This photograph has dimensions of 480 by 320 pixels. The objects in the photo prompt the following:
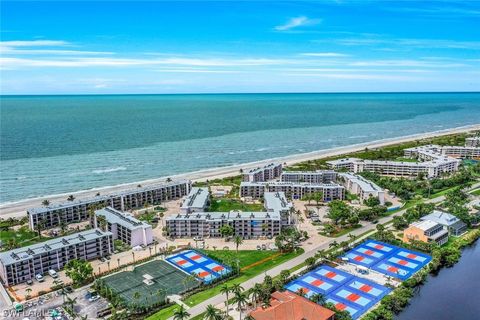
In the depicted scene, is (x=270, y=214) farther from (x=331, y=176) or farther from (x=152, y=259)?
(x=331, y=176)

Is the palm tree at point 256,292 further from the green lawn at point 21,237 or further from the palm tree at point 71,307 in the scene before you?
the green lawn at point 21,237

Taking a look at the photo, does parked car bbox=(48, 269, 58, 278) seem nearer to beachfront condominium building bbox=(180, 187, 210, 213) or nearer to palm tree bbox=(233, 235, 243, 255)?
beachfront condominium building bbox=(180, 187, 210, 213)

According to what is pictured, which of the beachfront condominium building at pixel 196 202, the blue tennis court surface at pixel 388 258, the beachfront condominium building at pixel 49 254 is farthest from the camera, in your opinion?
the beachfront condominium building at pixel 196 202

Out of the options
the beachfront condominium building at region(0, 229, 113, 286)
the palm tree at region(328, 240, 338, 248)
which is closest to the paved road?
the palm tree at region(328, 240, 338, 248)

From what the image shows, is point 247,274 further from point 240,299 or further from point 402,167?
point 402,167

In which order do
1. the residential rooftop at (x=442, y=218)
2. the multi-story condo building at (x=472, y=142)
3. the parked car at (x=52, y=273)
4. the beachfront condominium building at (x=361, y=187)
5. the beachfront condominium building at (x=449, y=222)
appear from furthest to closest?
the multi-story condo building at (x=472, y=142), the beachfront condominium building at (x=361, y=187), the residential rooftop at (x=442, y=218), the beachfront condominium building at (x=449, y=222), the parked car at (x=52, y=273)

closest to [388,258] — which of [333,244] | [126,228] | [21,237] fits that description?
[333,244]

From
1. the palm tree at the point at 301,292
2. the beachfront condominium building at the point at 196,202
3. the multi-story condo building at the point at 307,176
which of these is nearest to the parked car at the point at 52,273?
the beachfront condominium building at the point at 196,202
